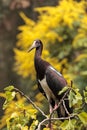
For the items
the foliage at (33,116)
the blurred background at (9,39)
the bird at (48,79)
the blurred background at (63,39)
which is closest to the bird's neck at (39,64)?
the bird at (48,79)

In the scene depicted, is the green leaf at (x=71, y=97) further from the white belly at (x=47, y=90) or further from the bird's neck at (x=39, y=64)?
the white belly at (x=47, y=90)

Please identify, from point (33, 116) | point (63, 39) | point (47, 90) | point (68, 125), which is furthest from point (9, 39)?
point (68, 125)

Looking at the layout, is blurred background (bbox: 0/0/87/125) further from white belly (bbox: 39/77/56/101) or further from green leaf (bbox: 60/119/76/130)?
green leaf (bbox: 60/119/76/130)

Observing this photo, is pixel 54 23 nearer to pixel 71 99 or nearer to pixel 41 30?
pixel 41 30

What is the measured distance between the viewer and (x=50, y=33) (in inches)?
437

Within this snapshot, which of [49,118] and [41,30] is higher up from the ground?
[41,30]

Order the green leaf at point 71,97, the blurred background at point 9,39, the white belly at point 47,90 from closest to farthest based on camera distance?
the green leaf at point 71,97, the white belly at point 47,90, the blurred background at point 9,39

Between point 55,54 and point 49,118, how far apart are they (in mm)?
6129

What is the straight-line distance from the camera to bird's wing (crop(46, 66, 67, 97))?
6380 mm

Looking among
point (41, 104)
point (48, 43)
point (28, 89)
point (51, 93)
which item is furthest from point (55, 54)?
point (51, 93)

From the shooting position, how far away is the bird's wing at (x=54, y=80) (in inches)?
251

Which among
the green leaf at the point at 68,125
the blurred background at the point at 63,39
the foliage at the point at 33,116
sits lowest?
the green leaf at the point at 68,125

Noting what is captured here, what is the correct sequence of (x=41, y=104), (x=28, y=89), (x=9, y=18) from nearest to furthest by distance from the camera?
(x=41, y=104)
(x=28, y=89)
(x=9, y=18)

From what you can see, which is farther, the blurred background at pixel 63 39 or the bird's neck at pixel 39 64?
the blurred background at pixel 63 39
